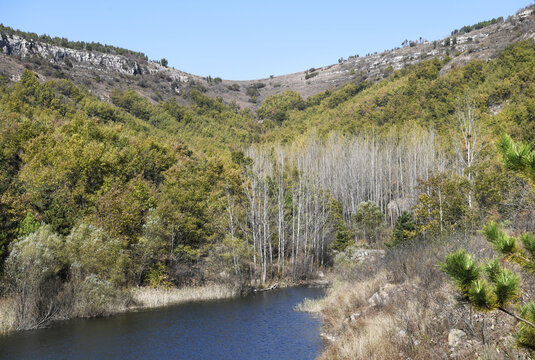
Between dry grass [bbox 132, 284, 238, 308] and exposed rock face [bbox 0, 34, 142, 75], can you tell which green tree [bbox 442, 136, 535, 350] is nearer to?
dry grass [bbox 132, 284, 238, 308]

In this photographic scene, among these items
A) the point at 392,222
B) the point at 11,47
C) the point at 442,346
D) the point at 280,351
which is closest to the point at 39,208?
the point at 280,351

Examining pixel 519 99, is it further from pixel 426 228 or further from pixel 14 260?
pixel 14 260

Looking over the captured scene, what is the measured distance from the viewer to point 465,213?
2431cm

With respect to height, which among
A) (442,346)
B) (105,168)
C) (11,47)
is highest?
(11,47)

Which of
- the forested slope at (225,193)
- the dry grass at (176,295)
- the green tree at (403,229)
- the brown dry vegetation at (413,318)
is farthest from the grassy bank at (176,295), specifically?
the green tree at (403,229)

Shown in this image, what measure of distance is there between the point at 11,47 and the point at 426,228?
324 ft

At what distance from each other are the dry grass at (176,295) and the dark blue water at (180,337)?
1.81m

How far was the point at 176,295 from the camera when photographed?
2709 centimetres

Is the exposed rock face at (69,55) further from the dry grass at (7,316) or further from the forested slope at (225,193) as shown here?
the dry grass at (7,316)

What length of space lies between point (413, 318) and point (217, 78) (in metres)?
156

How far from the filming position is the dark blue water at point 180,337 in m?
15.2

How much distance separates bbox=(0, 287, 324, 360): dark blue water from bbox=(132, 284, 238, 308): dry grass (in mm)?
1811

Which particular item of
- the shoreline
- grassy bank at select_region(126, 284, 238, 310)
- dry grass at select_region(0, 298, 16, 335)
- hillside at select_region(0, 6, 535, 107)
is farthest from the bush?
hillside at select_region(0, 6, 535, 107)

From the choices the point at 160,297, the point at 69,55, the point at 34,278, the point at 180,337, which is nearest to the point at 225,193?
the point at 160,297
